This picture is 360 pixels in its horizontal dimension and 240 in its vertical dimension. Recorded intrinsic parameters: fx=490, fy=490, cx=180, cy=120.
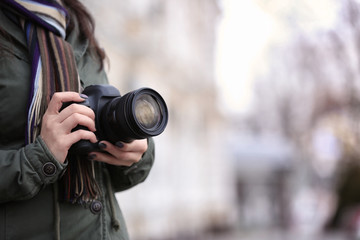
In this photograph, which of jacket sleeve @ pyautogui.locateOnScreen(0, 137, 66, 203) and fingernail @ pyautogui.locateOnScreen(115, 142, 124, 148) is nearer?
jacket sleeve @ pyautogui.locateOnScreen(0, 137, 66, 203)

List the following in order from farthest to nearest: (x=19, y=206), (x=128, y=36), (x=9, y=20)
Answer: (x=128, y=36) → (x=9, y=20) → (x=19, y=206)

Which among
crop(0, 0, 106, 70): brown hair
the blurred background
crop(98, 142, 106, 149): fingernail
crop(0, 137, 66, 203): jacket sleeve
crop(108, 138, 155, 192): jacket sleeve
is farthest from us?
the blurred background

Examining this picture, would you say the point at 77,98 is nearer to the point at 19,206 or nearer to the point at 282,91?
the point at 19,206

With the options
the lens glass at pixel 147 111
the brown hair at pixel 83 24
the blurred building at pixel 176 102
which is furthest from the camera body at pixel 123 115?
the blurred building at pixel 176 102

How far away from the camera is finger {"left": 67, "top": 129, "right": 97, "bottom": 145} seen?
4.06ft

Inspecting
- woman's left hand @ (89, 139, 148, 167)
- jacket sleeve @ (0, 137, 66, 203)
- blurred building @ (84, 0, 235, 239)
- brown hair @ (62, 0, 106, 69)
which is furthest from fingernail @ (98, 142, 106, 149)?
blurred building @ (84, 0, 235, 239)

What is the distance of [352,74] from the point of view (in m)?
8.69

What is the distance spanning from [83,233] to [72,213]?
0.07 metres

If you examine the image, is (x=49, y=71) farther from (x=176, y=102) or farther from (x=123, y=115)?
(x=176, y=102)

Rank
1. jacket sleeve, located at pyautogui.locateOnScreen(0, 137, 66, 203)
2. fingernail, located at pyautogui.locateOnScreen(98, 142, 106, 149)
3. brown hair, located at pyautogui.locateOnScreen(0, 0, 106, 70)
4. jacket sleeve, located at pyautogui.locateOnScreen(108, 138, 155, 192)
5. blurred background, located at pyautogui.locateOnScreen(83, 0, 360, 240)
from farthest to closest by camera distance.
A: blurred background, located at pyautogui.locateOnScreen(83, 0, 360, 240) → brown hair, located at pyautogui.locateOnScreen(0, 0, 106, 70) → jacket sleeve, located at pyautogui.locateOnScreen(108, 138, 155, 192) → fingernail, located at pyautogui.locateOnScreen(98, 142, 106, 149) → jacket sleeve, located at pyautogui.locateOnScreen(0, 137, 66, 203)

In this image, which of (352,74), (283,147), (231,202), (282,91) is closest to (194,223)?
(231,202)

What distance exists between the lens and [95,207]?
133 cm

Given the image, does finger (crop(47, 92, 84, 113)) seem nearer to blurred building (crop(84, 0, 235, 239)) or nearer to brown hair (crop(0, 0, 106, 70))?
brown hair (crop(0, 0, 106, 70))

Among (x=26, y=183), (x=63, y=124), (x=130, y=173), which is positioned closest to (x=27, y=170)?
(x=26, y=183)
